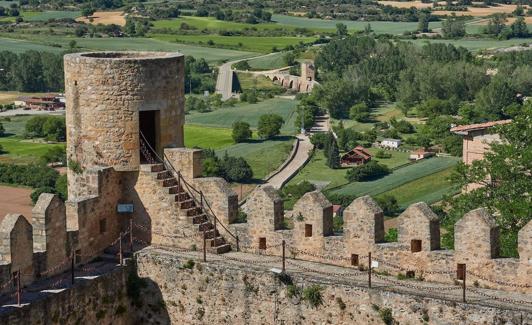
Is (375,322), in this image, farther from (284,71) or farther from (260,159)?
(284,71)

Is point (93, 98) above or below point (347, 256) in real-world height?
above

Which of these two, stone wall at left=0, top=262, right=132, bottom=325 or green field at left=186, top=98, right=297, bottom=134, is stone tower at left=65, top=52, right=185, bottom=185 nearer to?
stone wall at left=0, top=262, right=132, bottom=325

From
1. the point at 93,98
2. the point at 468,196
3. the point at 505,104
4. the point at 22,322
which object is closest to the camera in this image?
the point at 22,322

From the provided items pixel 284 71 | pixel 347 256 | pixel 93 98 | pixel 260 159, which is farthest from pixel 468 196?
pixel 284 71

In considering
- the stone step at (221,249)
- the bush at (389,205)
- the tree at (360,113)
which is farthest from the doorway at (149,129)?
the tree at (360,113)

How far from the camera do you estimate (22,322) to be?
1510cm

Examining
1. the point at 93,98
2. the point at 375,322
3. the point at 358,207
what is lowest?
the point at 375,322

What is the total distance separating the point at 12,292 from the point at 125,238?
10.3 feet

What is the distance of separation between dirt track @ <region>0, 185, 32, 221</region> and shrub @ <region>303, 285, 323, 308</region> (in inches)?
2274

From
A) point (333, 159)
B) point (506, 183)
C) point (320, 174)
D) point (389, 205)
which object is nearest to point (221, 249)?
point (506, 183)

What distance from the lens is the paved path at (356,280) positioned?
15.2 m

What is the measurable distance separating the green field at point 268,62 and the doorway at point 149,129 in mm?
153372

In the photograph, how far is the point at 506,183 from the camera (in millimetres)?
20984

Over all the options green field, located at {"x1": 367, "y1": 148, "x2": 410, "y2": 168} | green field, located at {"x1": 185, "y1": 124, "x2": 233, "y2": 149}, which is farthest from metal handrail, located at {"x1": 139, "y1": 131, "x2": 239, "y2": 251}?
green field, located at {"x1": 185, "y1": 124, "x2": 233, "y2": 149}
